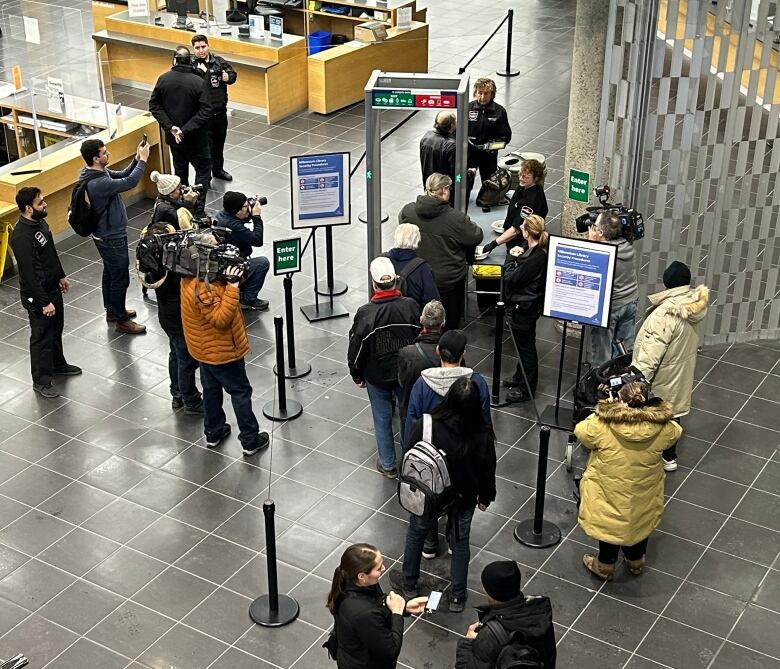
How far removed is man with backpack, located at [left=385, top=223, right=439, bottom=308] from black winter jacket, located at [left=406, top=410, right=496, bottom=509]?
1.79 metres

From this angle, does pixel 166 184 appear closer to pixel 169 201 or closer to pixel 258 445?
pixel 169 201

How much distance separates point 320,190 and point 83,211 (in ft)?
6.41

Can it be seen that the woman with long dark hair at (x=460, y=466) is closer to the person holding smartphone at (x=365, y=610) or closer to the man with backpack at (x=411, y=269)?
the person holding smartphone at (x=365, y=610)

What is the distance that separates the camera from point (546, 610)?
506 centimetres

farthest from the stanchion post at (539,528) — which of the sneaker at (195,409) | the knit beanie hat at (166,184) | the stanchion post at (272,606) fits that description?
the knit beanie hat at (166,184)

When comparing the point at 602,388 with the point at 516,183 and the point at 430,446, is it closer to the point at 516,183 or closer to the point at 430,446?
the point at 430,446

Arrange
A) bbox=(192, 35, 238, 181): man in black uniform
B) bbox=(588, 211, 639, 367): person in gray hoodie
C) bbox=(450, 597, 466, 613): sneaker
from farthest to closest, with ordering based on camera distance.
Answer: bbox=(192, 35, 238, 181): man in black uniform < bbox=(588, 211, 639, 367): person in gray hoodie < bbox=(450, 597, 466, 613): sneaker

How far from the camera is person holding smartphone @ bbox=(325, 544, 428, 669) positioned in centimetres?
500

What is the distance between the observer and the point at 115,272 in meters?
9.55

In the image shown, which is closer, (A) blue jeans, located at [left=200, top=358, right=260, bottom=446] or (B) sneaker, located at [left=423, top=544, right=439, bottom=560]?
(B) sneaker, located at [left=423, top=544, right=439, bottom=560]

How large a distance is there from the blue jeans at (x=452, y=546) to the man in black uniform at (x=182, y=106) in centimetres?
590

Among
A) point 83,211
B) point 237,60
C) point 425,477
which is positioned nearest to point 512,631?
point 425,477

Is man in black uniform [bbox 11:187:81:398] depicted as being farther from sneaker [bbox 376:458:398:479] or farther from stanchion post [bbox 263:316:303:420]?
sneaker [bbox 376:458:398:479]

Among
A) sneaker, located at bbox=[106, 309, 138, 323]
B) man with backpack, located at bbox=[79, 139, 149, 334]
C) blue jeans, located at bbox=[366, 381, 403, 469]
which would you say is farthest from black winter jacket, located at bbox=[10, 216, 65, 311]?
blue jeans, located at bbox=[366, 381, 403, 469]
